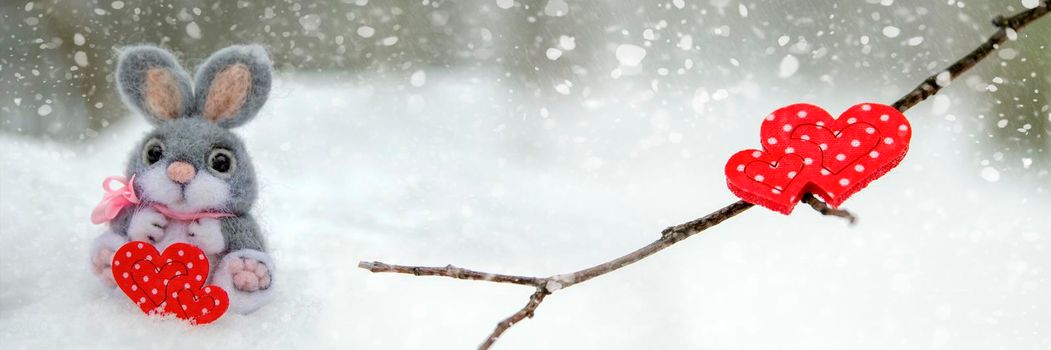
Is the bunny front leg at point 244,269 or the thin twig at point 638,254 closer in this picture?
the thin twig at point 638,254

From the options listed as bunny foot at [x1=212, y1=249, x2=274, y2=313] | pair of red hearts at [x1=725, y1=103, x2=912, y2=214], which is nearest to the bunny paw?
bunny foot at [x1=212, y1=249, x2=274, y2=313]

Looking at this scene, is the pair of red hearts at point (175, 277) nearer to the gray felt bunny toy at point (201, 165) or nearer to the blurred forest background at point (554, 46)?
the gray felt bunny toy at point (201, 165)

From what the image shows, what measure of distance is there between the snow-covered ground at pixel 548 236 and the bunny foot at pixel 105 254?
0.02 m

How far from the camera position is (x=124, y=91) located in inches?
28.7

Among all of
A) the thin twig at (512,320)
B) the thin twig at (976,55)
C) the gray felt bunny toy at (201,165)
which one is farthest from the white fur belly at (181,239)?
the thin twig at (976,55)

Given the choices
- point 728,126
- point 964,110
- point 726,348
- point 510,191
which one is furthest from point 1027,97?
point 510,191

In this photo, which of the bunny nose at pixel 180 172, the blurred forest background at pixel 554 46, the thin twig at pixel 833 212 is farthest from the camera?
the blurred forest background at pixel 554 46

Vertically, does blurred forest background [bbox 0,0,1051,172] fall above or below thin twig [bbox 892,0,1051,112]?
above

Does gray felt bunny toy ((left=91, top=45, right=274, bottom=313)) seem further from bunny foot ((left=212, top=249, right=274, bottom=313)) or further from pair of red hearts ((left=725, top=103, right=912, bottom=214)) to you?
pair of red hearts ((left=725, top=103, right=912, bottom=214))

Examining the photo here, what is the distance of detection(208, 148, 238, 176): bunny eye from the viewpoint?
0.71 meters

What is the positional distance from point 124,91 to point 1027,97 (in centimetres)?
77

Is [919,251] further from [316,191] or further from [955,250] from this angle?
[316,191]

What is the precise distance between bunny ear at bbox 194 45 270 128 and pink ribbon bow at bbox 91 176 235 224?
7 cm

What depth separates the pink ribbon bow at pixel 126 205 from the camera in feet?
2.35
